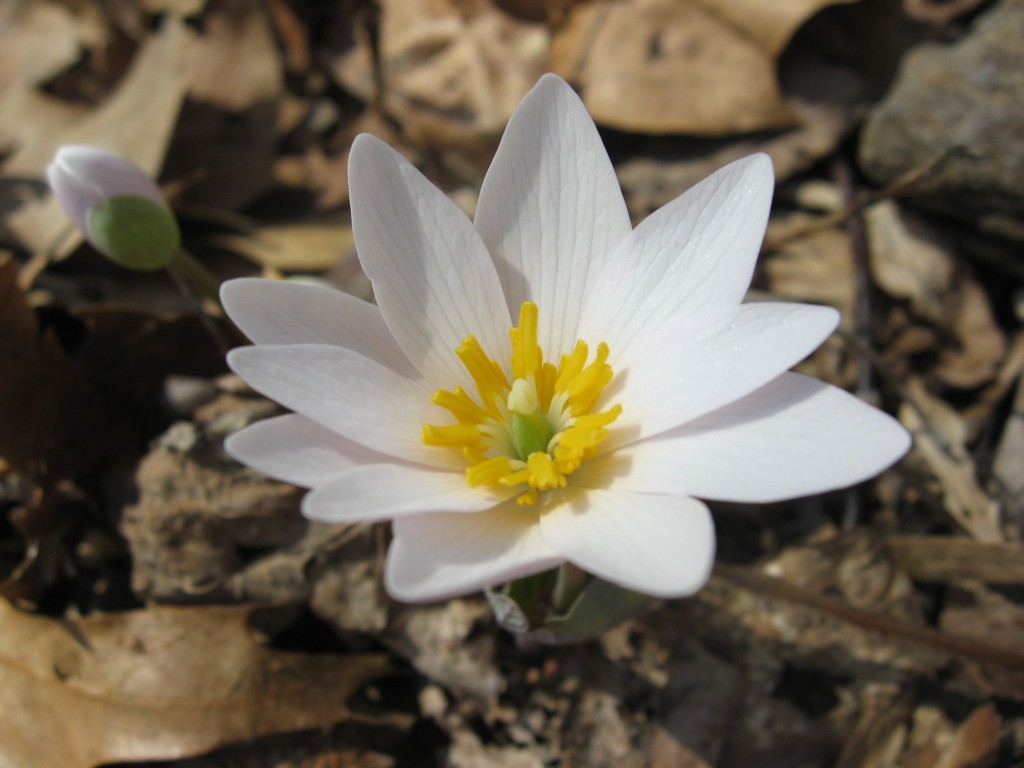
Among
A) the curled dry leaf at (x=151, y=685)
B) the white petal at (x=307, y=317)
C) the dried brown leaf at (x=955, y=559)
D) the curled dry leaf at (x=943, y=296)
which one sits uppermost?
the white petal at (x=307, y=317)

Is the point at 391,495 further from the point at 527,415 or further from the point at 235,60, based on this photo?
the point at 235,60

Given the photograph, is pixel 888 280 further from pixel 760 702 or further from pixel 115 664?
pixel 115 664

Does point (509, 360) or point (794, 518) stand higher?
point (509, 360)

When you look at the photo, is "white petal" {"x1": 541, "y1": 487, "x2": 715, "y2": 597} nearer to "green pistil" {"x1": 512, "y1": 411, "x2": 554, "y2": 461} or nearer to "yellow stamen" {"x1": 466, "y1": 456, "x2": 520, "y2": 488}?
"yellow stamen" {"x1": 466, "y1": 456, "x2": 520, "y2": 488}

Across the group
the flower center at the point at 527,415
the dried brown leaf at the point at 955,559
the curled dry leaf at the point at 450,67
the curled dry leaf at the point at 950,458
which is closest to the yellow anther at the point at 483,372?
the flower center at the point at 527,415

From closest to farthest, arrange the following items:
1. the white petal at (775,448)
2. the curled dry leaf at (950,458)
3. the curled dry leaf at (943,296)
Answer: the white petal at (775,448)
the curled dry leaf at (950,458)
the curled dry leaf at (943,296)

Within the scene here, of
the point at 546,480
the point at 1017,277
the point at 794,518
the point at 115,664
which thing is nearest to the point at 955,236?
the point at 1017,277

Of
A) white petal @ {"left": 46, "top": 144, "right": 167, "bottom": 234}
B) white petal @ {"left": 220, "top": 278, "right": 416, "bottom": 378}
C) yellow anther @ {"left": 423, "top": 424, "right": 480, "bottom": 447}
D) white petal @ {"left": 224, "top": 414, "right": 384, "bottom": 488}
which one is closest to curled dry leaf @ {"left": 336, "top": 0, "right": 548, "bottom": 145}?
white petal @ {"left": 46, "top": 144, "right": 167, "bottom": 234}

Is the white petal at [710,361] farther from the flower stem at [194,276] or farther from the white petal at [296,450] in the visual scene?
the flower stem at [194,276]
